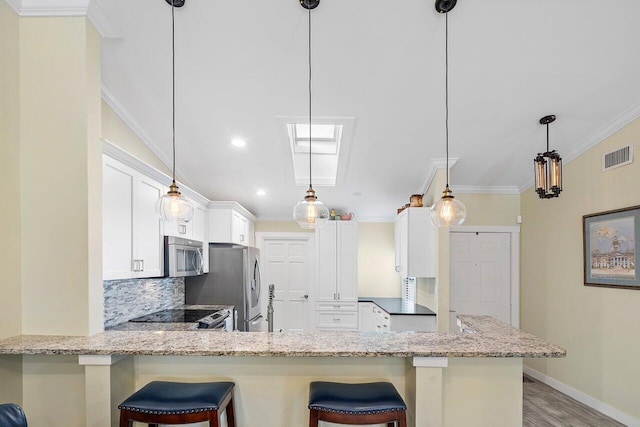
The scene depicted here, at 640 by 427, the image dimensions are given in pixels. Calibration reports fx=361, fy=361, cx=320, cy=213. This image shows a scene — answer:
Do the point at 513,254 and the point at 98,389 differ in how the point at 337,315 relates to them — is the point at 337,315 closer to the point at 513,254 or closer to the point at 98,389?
the point at 513,254

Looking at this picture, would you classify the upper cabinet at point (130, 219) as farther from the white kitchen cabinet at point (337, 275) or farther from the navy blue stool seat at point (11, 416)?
the white kitchen cabinet at point (337, 275)

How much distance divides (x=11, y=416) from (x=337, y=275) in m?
4.35

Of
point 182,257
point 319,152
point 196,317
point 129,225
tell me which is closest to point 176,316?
point 196,317

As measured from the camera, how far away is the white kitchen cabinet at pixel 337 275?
5488 mm

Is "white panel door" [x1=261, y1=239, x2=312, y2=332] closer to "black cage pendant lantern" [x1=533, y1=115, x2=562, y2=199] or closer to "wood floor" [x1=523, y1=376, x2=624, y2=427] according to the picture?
"wood floor" [x1=523, y1=376, x2=624, y2=427]

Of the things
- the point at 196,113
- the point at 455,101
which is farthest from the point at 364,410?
the point at 196,113

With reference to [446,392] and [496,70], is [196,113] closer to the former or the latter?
[496,70]

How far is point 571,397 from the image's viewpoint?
377 cm

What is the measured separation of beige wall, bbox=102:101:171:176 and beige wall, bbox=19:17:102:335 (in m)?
0.82

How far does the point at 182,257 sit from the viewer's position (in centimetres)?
345

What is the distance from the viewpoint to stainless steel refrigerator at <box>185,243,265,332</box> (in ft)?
13.9

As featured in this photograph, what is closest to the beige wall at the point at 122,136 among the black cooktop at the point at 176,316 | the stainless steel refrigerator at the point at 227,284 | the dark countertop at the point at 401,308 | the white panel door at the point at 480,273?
the stainless steel refrigerator at the point at 227,284

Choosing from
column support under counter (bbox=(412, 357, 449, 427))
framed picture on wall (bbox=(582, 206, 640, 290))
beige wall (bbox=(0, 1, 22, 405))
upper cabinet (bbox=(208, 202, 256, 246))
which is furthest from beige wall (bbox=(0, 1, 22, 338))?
framed picture on wall (bbox=(582, 206, 640, 290))

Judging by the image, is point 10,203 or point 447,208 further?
point 447,208
